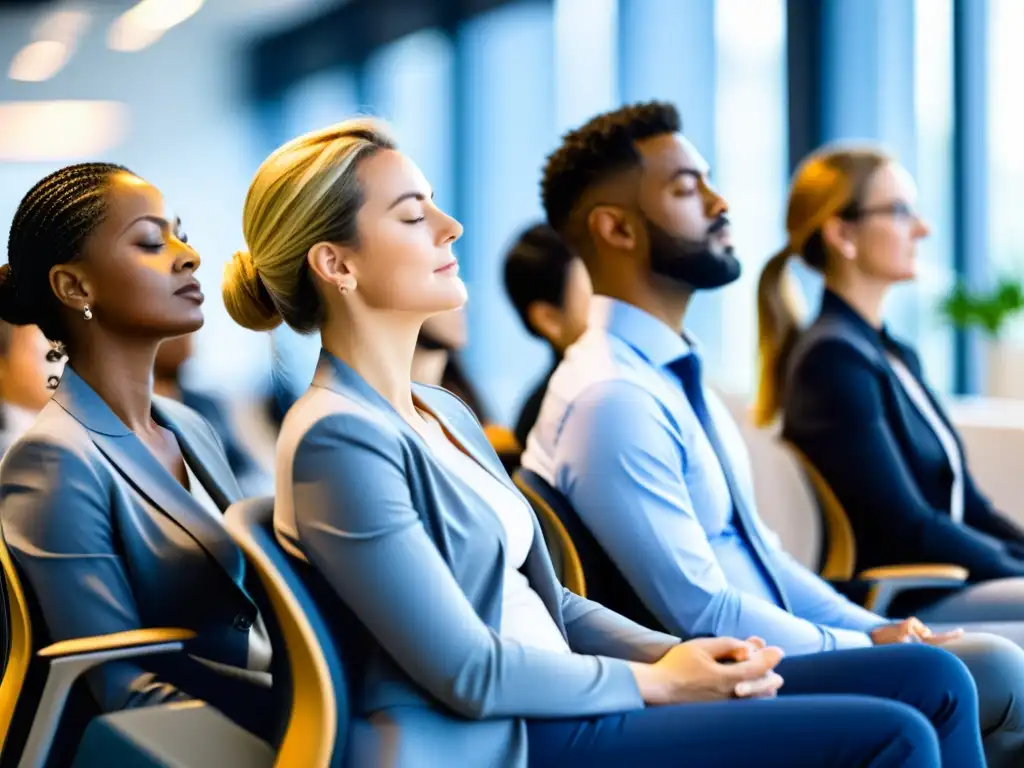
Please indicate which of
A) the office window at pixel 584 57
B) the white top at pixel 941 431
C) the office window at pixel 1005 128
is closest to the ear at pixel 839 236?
the white top at pixel 941 431

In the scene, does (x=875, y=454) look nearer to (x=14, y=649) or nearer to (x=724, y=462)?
(x=724, y=462)

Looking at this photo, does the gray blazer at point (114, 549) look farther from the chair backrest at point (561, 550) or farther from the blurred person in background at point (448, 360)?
the blurred person in background at point (448, 360)

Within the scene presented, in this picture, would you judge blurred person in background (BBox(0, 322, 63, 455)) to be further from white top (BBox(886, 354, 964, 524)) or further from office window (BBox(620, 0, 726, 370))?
office window (BBox(620, 0, 726, 370))

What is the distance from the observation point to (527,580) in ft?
5.80

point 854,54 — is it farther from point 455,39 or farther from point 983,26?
point 455,39

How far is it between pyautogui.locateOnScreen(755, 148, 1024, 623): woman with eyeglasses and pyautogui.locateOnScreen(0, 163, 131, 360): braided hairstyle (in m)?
1.62

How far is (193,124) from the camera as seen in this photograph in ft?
22.0

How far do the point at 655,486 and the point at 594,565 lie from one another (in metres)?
0.16

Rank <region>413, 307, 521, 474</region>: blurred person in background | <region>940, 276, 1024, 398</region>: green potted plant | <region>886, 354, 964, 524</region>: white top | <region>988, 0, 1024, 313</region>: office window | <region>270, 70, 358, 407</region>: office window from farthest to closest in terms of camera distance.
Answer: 1. <region>270, 70, 358, 407</region>: office window
2. <region>988, 0, 1024, 313</region>: office window
3. <region>940, 276, 1024, 398</region>: green potted plant
4. <region>413, 307, 521, 474</region>: blurred person in background
5. <region>886, 354, 964, 524</region>: white top

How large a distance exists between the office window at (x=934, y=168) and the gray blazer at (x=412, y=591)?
4985 mm

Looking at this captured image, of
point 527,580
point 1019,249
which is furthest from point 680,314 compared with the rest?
point 1019,249

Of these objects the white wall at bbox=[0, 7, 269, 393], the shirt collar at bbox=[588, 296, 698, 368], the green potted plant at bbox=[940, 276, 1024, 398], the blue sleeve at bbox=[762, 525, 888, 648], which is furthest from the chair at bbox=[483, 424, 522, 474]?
the white wall at bbox=[0, 7, 269, 393]

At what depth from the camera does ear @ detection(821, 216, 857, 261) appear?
10.8 feet

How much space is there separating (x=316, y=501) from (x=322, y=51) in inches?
240
